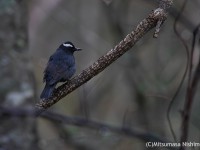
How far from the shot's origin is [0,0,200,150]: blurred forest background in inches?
198

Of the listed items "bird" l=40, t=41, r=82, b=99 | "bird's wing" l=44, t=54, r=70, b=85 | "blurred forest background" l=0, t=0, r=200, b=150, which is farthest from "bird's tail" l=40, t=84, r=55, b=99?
"blurred forest background" l=0, t=0, r=200, b=150

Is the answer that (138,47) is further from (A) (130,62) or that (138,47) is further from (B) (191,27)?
(B) (191,27)

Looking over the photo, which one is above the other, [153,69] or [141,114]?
[153,69]

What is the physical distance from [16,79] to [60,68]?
0.48m

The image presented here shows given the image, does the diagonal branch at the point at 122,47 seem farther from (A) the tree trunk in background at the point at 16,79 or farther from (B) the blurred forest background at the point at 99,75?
(A) the tree trunk in background at the point at 16,79

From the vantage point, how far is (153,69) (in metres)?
8.05

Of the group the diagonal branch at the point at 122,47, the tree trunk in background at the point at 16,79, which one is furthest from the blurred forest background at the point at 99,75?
the diagonal branch at the point at 122,47

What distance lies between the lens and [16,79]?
5066mm

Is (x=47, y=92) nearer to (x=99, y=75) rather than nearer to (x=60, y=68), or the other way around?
(x=60, y=68)

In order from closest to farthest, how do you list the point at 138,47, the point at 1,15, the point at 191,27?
the point at 1,15
the point at 191,27
the point at 138,47

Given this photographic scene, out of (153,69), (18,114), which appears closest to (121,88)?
(153,69)

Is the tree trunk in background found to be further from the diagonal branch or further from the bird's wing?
the diagonal branch

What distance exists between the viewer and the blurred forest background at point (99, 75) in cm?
502

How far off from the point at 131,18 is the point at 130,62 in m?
2.14
